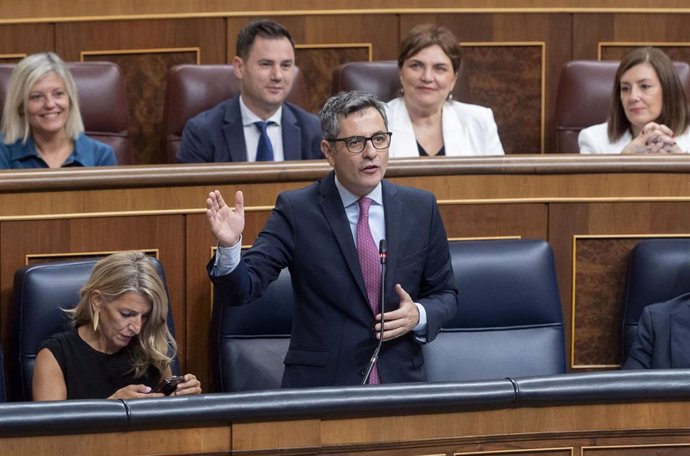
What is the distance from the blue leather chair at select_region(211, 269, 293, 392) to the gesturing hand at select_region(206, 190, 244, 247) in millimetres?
257

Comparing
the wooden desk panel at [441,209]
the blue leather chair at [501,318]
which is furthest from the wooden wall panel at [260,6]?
the blue leather chair at [501,318]

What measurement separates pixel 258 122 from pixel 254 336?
430 millimetres

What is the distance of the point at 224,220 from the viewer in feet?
4.09

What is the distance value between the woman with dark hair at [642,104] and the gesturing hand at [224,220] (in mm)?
788

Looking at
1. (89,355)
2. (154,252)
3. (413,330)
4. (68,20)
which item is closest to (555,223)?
(413,330)

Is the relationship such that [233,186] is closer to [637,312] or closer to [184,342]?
[184,342]

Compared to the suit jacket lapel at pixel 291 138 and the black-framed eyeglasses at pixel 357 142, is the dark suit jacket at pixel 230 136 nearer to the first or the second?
the suit jacket lapel at pixel 291 138

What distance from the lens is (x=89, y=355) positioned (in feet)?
4.58

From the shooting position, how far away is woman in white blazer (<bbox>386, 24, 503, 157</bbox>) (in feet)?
6.08

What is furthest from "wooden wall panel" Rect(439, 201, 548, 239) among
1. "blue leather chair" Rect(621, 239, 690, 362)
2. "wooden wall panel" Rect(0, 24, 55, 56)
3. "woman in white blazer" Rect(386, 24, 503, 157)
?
"wooden wall panel" Rect(0, 24, 55, 56)

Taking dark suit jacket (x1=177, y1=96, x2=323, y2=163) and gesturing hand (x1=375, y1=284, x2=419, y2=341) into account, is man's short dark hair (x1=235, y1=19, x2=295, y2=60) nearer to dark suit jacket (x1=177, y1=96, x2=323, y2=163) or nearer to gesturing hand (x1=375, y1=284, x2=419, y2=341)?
dark suit jacket (x1=177, y1=96, x2=323, y2=163)

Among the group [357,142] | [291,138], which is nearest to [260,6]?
[291,138]

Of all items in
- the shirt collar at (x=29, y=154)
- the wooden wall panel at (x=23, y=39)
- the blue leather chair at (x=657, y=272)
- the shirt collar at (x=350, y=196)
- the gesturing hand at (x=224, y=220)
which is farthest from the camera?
the wooden wall panel at (x=23, y=39)

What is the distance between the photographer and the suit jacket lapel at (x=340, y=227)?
4.29ft
